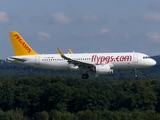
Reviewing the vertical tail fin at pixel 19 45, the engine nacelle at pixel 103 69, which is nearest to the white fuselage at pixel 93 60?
the engine nacelle at pixel 103 69

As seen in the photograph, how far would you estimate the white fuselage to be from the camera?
278 feet

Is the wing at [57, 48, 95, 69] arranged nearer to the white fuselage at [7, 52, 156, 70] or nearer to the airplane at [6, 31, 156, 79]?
the airplane at [6, 31, 156, 79]

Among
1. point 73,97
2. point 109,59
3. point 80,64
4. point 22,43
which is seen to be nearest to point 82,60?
point 80,64

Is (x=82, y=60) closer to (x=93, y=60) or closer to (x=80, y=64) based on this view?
(x=80, y=64)

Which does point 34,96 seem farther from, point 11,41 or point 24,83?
point 11,41

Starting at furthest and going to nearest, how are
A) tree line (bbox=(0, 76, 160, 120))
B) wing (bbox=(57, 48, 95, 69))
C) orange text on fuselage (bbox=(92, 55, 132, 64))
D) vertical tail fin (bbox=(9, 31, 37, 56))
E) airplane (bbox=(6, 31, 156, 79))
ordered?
1. tree line (bbox=(0, 76, 160, 120))
2. vertical tail fin (bbox=(9, 31, 37, 56))
3. wing (bbox=(57, 48, 95, 69))
4. airplane (bbox=(6, 31, 156, 79))
5. orange text on fuselage (bbox=(92, 55, 132, 64))

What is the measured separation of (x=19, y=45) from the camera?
91.1m

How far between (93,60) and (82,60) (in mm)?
1664

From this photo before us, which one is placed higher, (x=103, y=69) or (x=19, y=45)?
(x=19, y=45)

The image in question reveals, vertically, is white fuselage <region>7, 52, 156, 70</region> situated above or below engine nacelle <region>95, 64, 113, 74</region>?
above

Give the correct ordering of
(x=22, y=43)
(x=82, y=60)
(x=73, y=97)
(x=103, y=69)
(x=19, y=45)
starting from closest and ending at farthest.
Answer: (x=103, y=69), (x=82, y=60), (x=19, y=45), (x=22, y=43), (x=73, y=97)

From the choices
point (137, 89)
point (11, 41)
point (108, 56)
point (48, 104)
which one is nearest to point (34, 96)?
point (48, 104)

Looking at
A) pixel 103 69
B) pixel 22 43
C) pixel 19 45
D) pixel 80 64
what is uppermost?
pixel 22 43

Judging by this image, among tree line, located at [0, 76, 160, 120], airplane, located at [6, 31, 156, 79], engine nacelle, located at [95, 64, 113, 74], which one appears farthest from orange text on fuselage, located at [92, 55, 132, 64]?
tree line, located at [0, 76, 160, 120]
